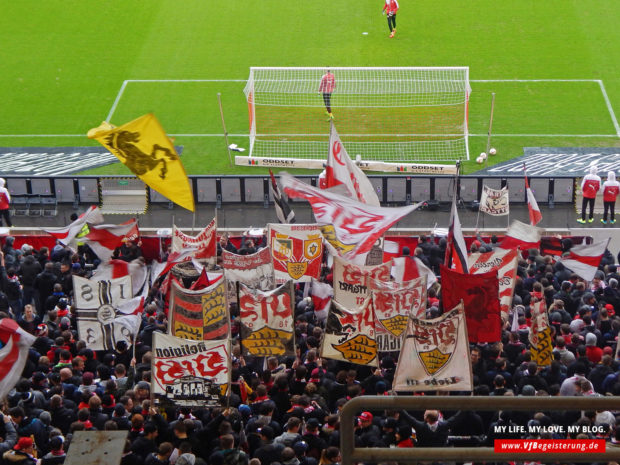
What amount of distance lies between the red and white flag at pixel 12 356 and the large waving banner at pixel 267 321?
2.68 m

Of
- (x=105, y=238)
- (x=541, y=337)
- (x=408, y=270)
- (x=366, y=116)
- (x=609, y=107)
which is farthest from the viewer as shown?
(x=609, y=107)

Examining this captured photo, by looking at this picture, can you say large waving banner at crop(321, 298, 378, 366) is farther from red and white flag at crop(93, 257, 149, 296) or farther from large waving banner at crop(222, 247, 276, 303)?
red and white flag at crop(93, 257, 149, 296)

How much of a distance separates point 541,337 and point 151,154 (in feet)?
19.5

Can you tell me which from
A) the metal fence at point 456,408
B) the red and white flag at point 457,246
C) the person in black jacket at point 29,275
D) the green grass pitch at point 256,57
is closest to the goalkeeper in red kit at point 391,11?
the green grass pitch at point 256,57

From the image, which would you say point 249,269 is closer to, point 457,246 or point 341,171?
point 341,171

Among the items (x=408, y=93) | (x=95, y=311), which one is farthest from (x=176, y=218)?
(x=95, y=311)

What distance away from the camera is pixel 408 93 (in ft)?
82.7

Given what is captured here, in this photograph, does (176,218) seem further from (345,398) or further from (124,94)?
(345,398)

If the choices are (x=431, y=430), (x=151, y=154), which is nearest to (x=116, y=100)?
(x=151, y=154)

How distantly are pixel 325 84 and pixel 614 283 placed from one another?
11.5 m

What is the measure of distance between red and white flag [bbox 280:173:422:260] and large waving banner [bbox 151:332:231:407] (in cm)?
380

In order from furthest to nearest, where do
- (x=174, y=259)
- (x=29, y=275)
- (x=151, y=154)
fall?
1. (x=29, y=275)
2. (x=174, y=259)
3. (x=151, y=154)

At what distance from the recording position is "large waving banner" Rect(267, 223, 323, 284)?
1486cm

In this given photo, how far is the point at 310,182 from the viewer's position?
21.4 m
